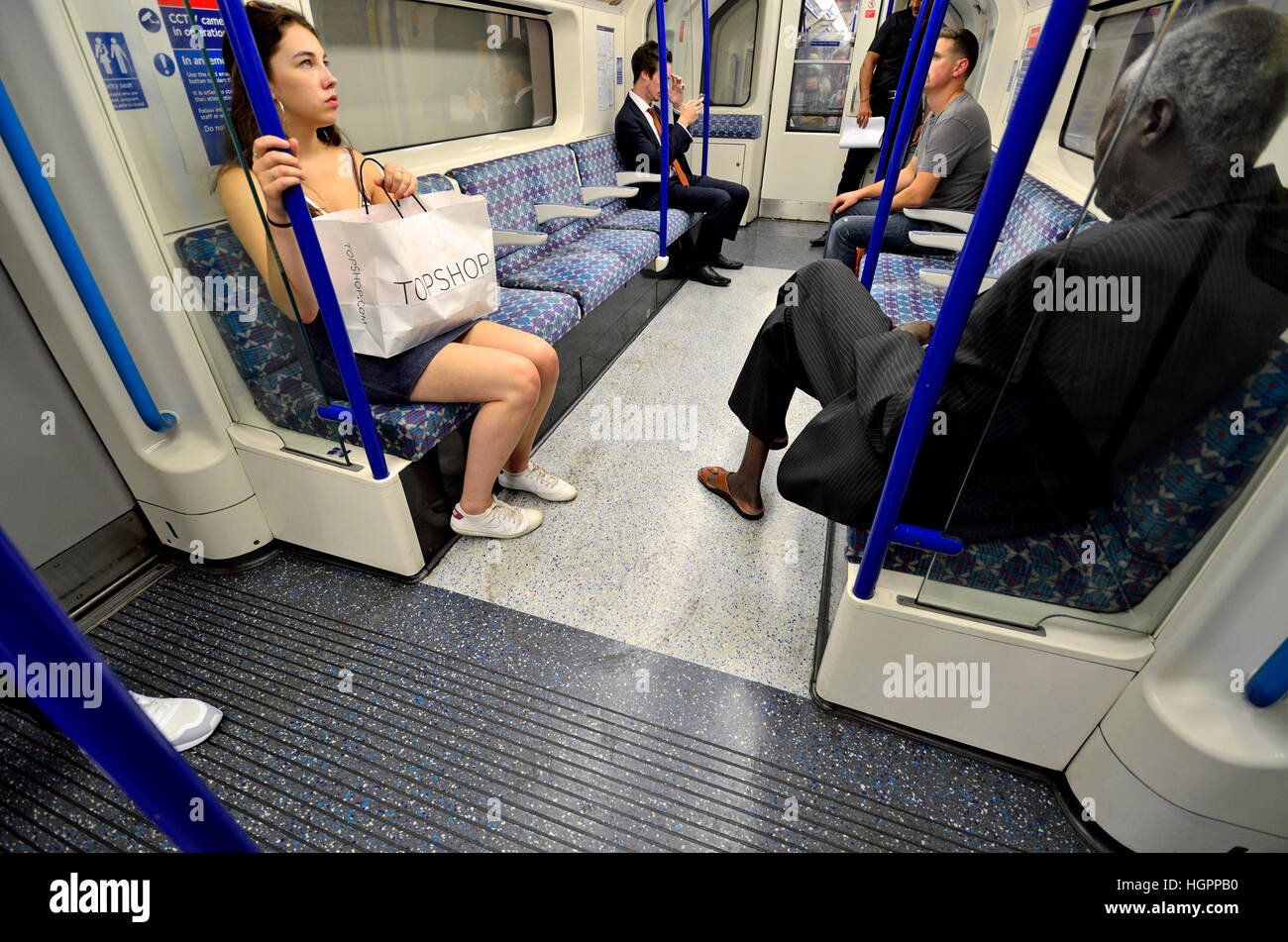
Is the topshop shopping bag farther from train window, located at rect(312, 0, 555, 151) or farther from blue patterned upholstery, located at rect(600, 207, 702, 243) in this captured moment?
blue patterned upholstery, located at rect(600, 207, 702, 243)

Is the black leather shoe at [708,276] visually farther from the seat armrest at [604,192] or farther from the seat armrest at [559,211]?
the seat armrest at [559,211]

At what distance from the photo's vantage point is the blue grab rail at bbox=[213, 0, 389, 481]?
44.4 inches

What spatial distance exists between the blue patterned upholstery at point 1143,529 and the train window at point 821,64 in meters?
6.36

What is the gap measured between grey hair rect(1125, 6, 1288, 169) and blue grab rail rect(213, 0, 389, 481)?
1507 mm

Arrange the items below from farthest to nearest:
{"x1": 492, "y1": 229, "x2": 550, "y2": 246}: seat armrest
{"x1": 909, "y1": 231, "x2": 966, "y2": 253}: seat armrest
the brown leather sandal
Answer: {"x1": 909, "y1": 231, "x2": 966, "y2": 253}: seat armrest
{"x1": 492, "y1": 229, "x2": 550, "y2": 246}: seat armrest
the brown leather sandal

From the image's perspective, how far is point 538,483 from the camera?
244cm

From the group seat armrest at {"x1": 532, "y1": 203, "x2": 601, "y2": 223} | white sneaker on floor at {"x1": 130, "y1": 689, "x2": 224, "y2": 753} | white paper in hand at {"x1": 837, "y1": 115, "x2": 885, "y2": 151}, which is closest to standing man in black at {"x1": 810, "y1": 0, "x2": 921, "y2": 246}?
white paper in hand at {"x1": 837, "y1": 115, "x2": 885, "y2": 151}

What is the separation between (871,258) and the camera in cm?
257

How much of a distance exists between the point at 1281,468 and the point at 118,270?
256 centimetres

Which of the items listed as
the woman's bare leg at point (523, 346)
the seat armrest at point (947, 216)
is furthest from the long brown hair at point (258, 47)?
the seat armrest at point (947, 216)

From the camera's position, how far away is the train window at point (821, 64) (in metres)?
6.02
